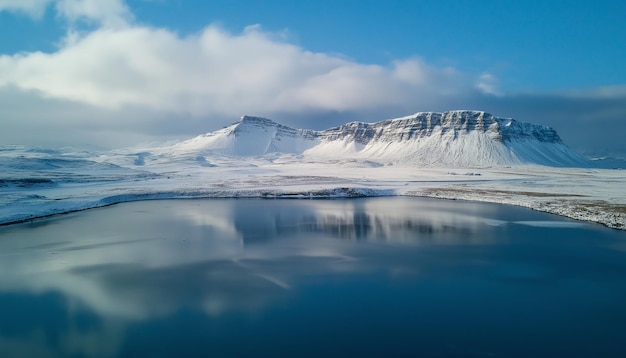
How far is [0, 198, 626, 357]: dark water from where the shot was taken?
1133 cm

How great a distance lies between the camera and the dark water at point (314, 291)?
1133 cm

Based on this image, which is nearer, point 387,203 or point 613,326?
point 613,326

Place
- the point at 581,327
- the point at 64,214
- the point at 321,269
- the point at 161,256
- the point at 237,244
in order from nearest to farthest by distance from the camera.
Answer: the point at 581,327 < the point at 321,269 < the point at 161,256 < the point at 237,244 < the point at 64,214

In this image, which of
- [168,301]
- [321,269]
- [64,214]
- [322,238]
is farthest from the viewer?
[64,214]

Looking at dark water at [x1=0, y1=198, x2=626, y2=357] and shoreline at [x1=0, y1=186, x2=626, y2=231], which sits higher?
shoreline at [x1=0, y1=186, x2=626, y2=231]

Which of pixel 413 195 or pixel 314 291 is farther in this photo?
pixel 413 195

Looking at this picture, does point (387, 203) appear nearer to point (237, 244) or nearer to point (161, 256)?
point (237, 244)

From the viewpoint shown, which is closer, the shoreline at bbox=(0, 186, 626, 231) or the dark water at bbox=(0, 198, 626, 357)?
the dark water at bbox=(0, 198, 626, 357)

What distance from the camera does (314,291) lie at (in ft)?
50.9

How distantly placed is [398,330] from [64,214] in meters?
37.6

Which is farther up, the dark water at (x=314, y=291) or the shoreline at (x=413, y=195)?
the shoreline at (x=413, y=195)

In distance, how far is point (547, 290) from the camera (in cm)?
1576

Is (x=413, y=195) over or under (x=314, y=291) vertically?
over

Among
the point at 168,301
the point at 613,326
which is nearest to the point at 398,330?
the point at 613,326
